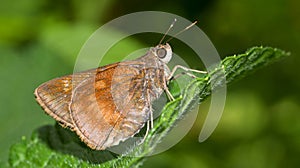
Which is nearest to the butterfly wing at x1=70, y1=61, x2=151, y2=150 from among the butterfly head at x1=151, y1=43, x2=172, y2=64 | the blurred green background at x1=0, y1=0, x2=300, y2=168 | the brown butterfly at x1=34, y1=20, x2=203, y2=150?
the brown butterfly at x1=34, y1=20, x2=203, y2=150

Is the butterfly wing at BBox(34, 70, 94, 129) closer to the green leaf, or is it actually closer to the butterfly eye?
the green leaf

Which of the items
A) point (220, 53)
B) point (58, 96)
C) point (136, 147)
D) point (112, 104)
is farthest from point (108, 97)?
point (220, 53)

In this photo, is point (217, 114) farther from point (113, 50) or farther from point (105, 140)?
point (105, 140)

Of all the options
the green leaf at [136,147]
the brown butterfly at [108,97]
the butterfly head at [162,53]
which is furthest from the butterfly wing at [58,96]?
the butterfly head at [162,53]

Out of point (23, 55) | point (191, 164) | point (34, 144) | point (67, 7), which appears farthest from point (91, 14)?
point (34, 144)

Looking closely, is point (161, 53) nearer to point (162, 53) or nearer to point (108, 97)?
point (162, 53)

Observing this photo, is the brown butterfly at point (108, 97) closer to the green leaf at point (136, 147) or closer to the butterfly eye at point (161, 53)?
the butterfly eye at point (161, 53)
